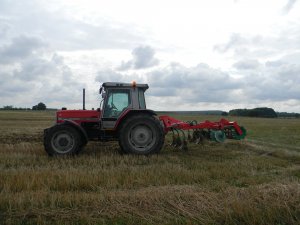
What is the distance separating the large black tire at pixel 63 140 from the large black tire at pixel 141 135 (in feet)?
4.23

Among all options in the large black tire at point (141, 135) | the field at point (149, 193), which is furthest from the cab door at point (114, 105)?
the field at point (149, 193)

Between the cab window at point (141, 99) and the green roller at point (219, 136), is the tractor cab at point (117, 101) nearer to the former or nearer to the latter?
the cab window at point (141, 99)

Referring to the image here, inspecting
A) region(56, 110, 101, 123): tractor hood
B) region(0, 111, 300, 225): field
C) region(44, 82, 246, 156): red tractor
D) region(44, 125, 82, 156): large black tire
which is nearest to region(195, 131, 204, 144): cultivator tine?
region(44, 82, 246, 156): red tractor

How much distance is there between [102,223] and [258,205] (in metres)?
2.21

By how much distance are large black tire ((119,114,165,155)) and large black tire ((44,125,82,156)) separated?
1289 mm

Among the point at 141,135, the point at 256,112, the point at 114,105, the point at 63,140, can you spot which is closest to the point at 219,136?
the point at 141,135

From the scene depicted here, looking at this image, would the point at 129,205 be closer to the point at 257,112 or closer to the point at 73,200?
the point at 73,200

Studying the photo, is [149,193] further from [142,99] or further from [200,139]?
[200,139]

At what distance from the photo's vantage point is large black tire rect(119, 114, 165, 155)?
408 inches

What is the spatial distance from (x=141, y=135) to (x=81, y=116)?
1948 millimetres

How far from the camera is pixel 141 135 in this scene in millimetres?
10570

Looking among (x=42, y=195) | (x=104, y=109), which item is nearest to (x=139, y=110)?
(x=104, y=109)

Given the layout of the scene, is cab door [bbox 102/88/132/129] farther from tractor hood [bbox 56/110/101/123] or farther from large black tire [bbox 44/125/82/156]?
large black tire [bbox 44/125/82/156]

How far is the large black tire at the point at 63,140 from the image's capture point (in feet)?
33.2
